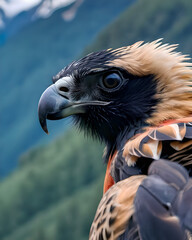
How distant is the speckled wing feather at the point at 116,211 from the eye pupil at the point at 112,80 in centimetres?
66

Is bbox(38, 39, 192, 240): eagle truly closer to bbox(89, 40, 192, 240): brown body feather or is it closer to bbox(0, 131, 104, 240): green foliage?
bbox(89, 40, 192, 240): brown body feather

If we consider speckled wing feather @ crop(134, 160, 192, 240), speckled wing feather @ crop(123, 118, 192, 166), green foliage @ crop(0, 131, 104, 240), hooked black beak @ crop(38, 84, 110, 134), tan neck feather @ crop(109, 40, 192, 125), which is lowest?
green foliage @ crop(0, 131, 104, 240)

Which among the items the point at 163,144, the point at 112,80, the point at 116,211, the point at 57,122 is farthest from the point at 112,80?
the point at 57,122

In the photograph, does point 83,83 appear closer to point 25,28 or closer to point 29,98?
point 29,98

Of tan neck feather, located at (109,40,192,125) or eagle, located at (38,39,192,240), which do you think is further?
Result: tan neck feather, located at (109,40,192,125)

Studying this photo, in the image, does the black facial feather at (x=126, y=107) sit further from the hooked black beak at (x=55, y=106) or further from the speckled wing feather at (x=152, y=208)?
the speckled wing feather at (x=152, y=208)

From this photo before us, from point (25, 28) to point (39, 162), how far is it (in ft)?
26.4

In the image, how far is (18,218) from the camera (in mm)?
13070

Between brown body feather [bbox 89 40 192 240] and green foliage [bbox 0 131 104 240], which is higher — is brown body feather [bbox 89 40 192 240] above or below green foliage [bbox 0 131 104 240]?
above

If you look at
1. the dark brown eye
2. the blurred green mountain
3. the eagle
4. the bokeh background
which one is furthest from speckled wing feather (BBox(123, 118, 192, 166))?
the blurred green mountain

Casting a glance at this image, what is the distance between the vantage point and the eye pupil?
1.97 meters

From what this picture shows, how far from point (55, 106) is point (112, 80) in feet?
1.17

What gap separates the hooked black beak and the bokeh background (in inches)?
267

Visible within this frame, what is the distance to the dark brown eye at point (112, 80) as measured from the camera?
1.97m
